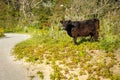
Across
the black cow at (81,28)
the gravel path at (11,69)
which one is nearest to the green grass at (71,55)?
the black cow at (81,28)

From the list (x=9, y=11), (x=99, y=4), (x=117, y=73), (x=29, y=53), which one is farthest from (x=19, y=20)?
(x=117, y=73)

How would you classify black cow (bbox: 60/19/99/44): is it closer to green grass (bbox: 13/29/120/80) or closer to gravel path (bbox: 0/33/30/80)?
green grass (bbox: 13/29/120/80)

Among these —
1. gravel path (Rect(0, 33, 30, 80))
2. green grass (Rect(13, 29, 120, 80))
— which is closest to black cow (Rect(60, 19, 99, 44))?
green grass (Rect(13, 29, 120, 80))

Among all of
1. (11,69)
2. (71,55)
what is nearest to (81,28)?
(71,55)

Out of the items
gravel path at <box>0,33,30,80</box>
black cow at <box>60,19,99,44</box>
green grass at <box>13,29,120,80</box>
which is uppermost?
black cow at <box>60,19,99,44</box>

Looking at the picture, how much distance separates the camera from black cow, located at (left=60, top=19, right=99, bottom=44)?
43.3ft

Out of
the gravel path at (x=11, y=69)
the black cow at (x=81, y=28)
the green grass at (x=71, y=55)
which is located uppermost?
the black cow at (x=81, y=28)

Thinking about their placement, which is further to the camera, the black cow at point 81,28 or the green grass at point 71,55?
the black cow at point 81,28

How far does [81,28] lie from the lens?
13312 mm

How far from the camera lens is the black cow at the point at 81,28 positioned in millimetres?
13200

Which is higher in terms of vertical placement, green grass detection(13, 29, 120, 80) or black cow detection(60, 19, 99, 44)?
black cow detection(60, 19, 99, 44)

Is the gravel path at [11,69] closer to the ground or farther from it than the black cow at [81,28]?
→ closer to the ground

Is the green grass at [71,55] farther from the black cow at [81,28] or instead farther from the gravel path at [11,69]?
Answer: the gravel path at [11,69]

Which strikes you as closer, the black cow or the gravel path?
the gravel path
